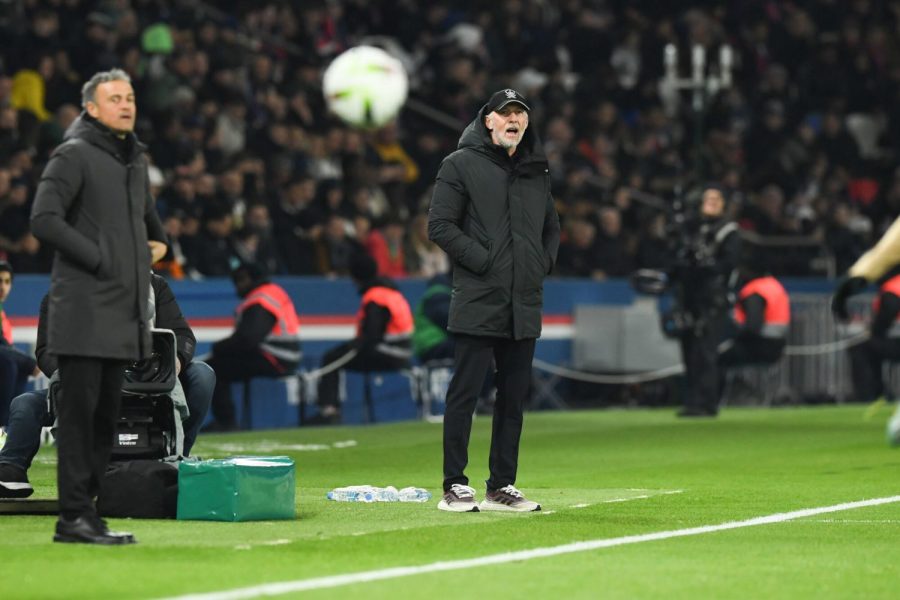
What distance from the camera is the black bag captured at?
1078cm

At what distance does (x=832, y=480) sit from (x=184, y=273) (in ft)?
28.6

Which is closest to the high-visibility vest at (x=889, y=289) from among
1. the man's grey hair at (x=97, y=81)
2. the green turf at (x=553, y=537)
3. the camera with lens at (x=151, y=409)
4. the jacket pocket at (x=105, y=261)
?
the green turf at (x=553, y=537)

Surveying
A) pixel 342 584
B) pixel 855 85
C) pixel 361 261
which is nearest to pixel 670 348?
pixel 361 261

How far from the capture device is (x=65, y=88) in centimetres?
2158

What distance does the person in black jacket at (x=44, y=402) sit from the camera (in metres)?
11.6

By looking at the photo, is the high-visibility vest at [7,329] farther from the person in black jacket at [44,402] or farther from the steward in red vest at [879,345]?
the steward in red vest at [879,345]

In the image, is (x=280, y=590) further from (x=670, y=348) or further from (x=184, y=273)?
(x=670, y=348)

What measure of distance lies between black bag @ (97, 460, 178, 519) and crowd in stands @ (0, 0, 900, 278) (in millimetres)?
8899

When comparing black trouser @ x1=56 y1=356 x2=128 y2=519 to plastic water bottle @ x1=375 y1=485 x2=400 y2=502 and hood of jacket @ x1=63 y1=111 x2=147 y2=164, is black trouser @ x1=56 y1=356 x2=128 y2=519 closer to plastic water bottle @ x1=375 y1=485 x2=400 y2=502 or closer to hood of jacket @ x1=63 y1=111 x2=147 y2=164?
hood of jacket @ x1=63 y1=111 x2=147 y2=164

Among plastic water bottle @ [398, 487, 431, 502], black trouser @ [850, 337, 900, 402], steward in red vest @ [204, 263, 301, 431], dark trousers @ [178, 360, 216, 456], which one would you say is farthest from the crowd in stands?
plastic water bottle @ [398, 487, 431, 502]

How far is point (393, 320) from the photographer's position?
21391 millimetres

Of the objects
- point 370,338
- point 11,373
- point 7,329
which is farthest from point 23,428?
point 370,338

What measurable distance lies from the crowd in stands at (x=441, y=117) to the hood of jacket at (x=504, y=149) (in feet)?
28.7

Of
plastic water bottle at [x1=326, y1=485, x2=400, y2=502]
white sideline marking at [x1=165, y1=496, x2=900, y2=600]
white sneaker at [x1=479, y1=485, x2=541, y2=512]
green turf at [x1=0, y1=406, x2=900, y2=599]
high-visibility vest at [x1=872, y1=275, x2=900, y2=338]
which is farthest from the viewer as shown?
high-visibility vest at [x1=872, y1=275, x2=900, y2=338]
